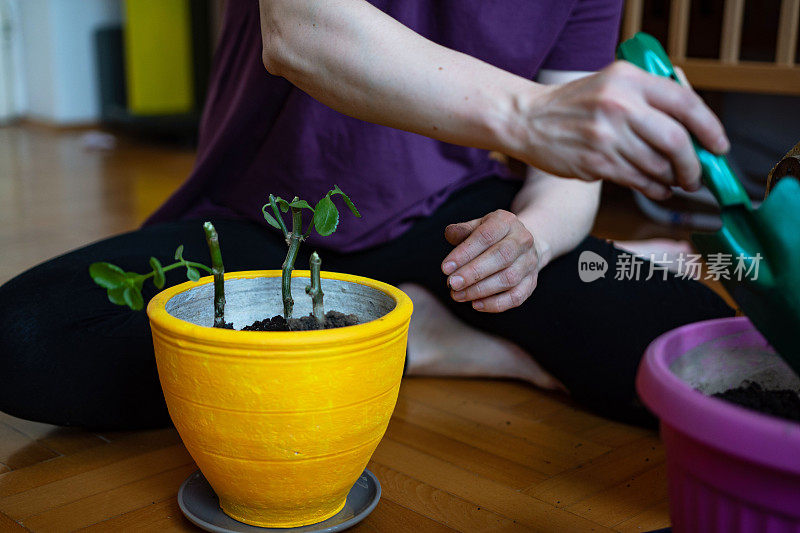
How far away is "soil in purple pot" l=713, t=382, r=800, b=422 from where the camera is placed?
57cm

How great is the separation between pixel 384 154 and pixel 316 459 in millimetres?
503

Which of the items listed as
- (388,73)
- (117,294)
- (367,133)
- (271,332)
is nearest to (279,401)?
(271,332)

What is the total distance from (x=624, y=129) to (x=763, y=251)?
127 mm

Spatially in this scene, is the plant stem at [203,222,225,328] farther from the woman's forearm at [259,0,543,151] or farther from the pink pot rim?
the pink pot rim

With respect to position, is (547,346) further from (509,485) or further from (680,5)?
(680,5)

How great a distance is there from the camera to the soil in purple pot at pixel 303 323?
0.72 meters

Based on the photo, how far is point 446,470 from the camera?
2.86ft

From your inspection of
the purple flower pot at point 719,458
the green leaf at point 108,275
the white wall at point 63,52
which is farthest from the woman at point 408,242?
the white wall at point 63,52

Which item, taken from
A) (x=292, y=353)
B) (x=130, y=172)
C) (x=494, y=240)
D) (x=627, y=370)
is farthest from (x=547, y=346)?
(x=130, y=172)

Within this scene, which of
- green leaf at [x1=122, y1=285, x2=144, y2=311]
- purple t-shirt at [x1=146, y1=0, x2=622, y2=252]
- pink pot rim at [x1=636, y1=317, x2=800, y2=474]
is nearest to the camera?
pink pot rim at [x1=636, y1=317, x2=800, y2=474]

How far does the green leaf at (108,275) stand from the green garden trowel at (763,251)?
43 cm

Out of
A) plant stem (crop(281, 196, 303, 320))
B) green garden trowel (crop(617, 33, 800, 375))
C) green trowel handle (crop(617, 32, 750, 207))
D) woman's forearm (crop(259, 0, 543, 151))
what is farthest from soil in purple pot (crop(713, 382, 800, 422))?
plant stem (crop(281, 196, 303, 320))

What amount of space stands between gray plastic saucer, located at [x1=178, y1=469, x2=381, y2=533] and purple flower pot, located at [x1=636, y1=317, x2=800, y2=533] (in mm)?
299

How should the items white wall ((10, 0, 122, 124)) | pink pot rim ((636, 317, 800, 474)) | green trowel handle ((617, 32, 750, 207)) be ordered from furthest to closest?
white wall ((10, 0, 122, 124)), green trowel handle ((617, 32, 750, 207)), pink pot rim ((636, 317, 800, 474))
